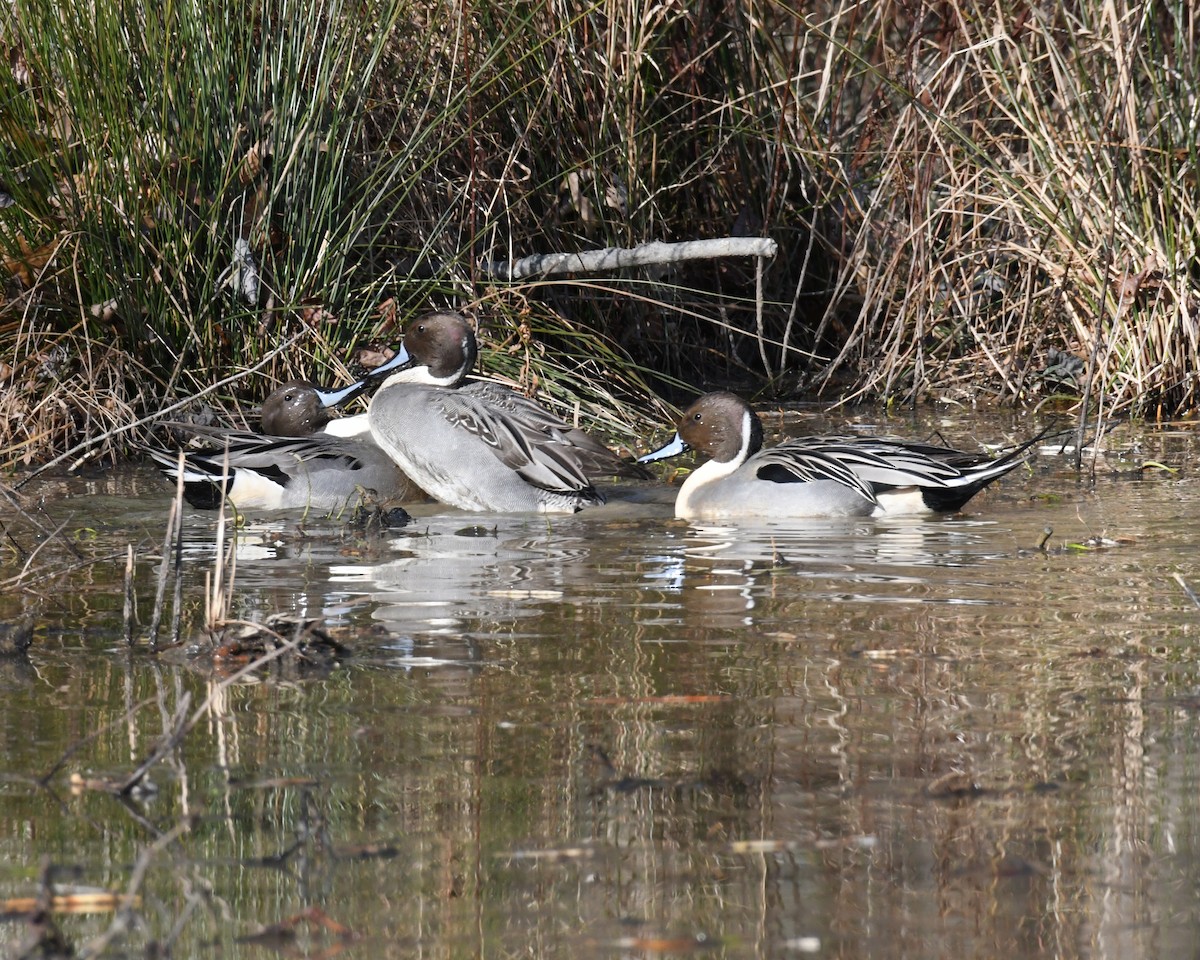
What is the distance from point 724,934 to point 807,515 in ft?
15.0

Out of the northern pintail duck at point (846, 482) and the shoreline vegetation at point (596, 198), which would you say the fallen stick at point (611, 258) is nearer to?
the shoreline vegetation at point (596, 198)

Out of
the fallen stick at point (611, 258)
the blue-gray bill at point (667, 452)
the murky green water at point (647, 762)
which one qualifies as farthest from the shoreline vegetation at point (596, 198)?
the murky green water at point (647, 762)

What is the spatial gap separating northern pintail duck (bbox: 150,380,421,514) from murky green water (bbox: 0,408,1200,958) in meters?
1.63

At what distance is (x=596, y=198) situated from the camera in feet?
33.2

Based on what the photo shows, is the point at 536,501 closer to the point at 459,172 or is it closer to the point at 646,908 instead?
the point at 459,172

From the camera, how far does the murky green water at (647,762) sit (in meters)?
2.93

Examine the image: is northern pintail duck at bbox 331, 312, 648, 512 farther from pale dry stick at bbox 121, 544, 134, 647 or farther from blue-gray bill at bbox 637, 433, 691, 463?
pale dry stick at bbox 121, 544, 134, 647

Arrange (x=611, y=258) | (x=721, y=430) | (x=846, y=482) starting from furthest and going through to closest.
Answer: (x=611, y=258)
(x=721, y=430)
(x=846, y=482)

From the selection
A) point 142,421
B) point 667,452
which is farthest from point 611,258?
point 142,421

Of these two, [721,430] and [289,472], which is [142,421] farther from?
[721,430]

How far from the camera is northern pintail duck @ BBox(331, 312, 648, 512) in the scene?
7.79 metres

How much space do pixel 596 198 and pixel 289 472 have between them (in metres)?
3.04

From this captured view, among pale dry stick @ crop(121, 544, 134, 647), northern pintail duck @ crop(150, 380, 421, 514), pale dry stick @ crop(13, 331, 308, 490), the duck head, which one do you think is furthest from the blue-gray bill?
pale dry stick @ crop(121, 544, 134, 647)

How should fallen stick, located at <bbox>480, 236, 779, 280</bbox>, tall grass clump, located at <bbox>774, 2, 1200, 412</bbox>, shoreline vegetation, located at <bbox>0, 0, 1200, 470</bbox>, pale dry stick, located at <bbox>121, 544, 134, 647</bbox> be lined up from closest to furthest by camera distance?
1. pale dry stick, located at <bbox>121, 544, 134, 647</bbox>
2. shoreline vegetation, located at <bbox>0, 0, 1200, 470</bbox>
3. tall grass clump, located at <bbox>774, 2, 1200, 412</bbox>
4. fallen stick, located at <bbox>480, 236, 779, 280</bbox>
